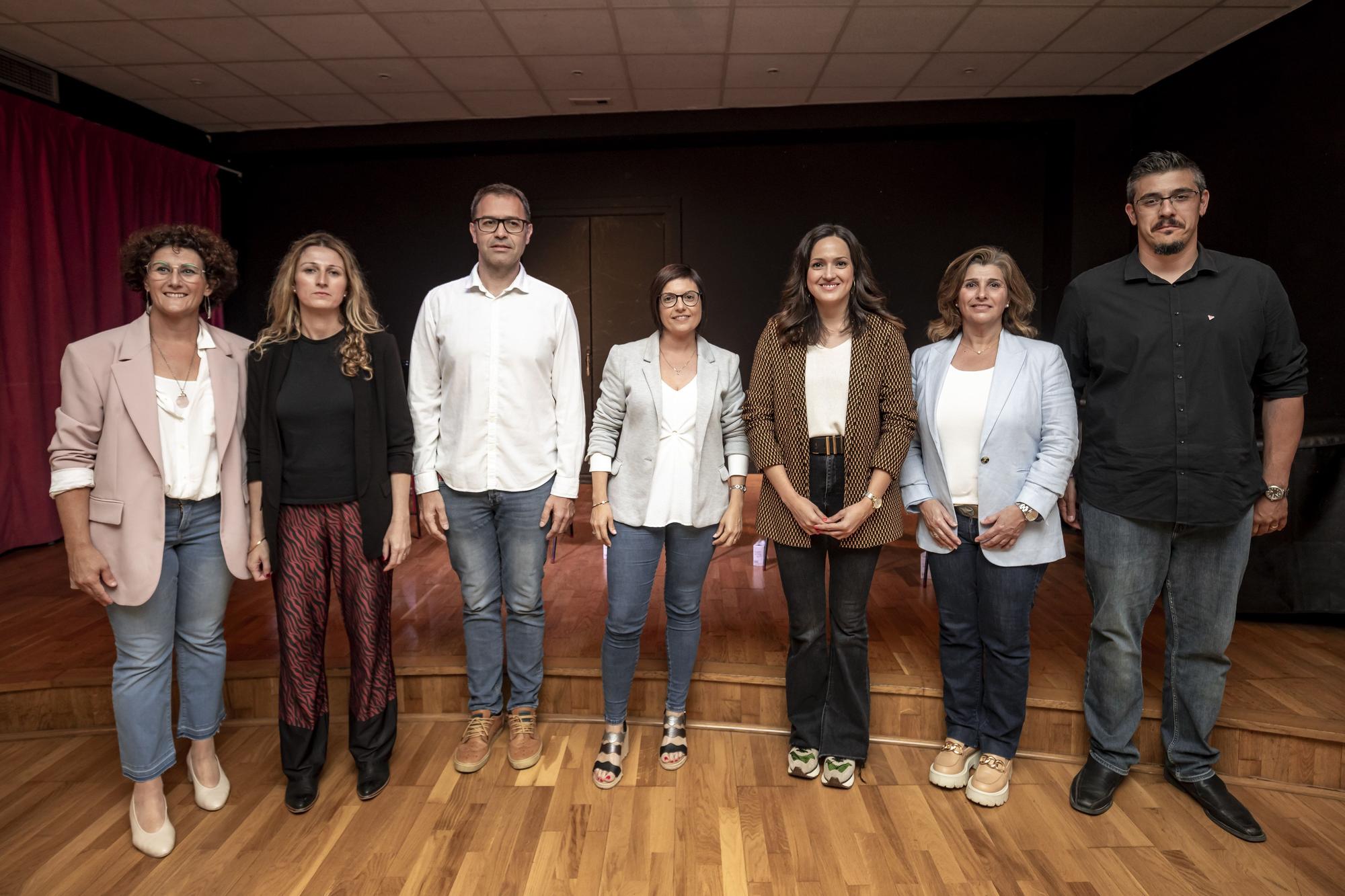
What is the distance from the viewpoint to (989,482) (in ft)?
6.86

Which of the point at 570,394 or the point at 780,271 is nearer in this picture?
the point at 570,394

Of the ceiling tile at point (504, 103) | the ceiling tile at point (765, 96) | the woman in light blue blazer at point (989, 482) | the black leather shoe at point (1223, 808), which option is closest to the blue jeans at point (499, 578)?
the woman in light blue blazer at point (989, 482)

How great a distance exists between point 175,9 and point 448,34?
1329mm

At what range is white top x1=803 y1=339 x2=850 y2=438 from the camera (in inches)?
83.4

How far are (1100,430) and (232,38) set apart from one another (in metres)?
4.77

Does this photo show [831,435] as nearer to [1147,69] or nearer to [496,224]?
[496,224]

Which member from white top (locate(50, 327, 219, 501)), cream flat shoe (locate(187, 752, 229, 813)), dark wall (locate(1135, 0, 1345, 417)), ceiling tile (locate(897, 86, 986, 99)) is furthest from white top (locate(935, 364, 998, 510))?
ceiling tile (locate(897, 86, 986, 99))

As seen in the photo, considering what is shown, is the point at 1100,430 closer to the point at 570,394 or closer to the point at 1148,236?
the point at 1148,236

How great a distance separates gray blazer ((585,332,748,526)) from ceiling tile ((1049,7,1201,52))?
11.5 feet

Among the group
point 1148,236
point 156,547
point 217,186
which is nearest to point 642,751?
point 156,547

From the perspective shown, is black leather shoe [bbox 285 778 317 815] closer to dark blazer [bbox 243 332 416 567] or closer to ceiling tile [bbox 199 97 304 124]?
dark blazer [bbox 243 332 416 567]

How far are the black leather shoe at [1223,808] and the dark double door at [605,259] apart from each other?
15.7 ft

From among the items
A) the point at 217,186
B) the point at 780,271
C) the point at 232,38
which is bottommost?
the point at 780,271

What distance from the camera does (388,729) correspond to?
90.4 inches
